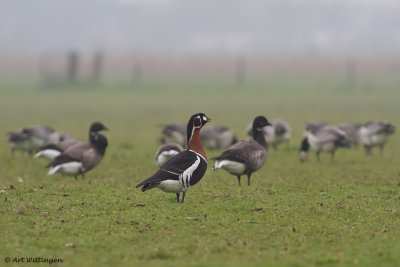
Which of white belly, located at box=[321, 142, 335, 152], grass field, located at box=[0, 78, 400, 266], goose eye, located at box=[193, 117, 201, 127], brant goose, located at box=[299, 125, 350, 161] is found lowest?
grass field, located at box=[0, 78, 400, 266]

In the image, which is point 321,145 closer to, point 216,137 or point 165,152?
point 216,137

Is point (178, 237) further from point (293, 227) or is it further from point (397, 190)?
point (397, 190)

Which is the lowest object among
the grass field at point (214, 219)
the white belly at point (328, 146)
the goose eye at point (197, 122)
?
the grass field at point (214, 219)

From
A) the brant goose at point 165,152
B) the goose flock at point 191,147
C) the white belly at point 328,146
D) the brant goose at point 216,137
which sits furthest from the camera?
the brant goose at point 216,137

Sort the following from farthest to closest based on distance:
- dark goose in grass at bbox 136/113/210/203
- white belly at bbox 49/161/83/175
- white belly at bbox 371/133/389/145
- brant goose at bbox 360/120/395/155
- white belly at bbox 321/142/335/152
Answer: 1. white belly at bbox 371/133/389/145
2. brant goose at bbox 360/120/395/155
3. white belly at bbox 321/142/335/152
4. white belly at bbox 49/161/83/175
5. dark goose in grass at bbox 136/113/210/203

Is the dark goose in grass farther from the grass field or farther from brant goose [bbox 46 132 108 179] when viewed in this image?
brant goose [bbox 46 132 108 179]

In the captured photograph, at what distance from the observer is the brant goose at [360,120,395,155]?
960 inches

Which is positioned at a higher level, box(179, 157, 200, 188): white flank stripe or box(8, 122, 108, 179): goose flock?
box(179, 157, 200, 188): white flank stripe

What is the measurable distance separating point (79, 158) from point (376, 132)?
14930 millimetres

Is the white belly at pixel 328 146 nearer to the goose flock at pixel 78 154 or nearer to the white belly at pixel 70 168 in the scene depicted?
the goose flock at pixel 78 154

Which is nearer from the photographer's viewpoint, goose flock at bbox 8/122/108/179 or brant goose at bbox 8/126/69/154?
goose flock at bbox 8/122/108/179

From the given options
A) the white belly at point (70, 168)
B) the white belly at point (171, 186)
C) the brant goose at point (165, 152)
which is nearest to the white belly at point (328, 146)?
the brant goose at point (165, 152)

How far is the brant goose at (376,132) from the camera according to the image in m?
24.4

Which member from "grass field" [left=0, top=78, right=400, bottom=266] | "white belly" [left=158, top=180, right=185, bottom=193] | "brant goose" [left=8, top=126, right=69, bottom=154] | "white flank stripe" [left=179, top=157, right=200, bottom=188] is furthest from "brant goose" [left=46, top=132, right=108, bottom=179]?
"brant goose" [left=8, top=126, right=69, bottom=154]
